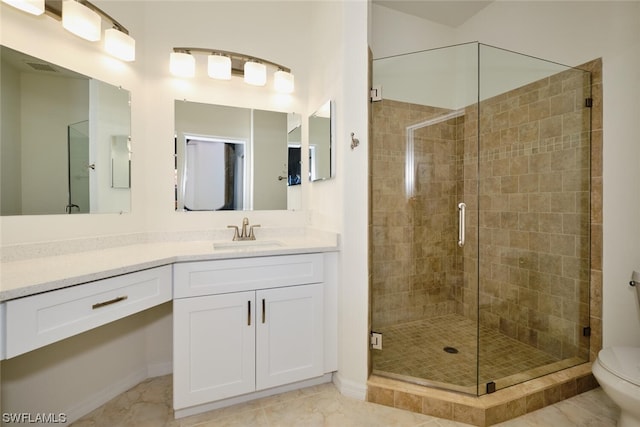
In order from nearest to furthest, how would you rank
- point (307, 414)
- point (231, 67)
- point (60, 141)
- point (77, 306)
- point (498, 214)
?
point (77, 306)
point (60, 141)
point (307, 414)
point (231, 67)
point (498, 214)

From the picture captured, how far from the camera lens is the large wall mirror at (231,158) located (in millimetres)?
1978

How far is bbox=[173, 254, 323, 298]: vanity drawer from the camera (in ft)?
4.78

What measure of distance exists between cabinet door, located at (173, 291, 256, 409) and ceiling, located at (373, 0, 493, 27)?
8.20 feet

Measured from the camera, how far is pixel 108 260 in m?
1.33

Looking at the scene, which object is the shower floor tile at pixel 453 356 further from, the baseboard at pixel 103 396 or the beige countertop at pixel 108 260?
the baseboard at pixel 103 396

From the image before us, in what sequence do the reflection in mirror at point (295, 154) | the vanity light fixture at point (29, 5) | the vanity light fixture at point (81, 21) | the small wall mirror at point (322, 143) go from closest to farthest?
the vanity light fixture at point (29, 5)
the vanity light fixture at point (81, 21)
the small wall mirror at point (322, 143)
the reflection in mirror at point (295, 154)

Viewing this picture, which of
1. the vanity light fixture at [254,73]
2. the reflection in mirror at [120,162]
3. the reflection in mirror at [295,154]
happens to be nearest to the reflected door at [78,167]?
the reflection in mirror at [120,162]

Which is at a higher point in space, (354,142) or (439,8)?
(439,8)

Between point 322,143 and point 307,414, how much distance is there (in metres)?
1.65

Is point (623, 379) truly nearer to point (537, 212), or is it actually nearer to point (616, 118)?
point (537, 212)

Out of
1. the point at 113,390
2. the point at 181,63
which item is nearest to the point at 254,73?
the point at 181,63

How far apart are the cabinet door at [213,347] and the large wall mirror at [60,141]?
0.83 m

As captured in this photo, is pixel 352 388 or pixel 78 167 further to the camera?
pixel 352 388

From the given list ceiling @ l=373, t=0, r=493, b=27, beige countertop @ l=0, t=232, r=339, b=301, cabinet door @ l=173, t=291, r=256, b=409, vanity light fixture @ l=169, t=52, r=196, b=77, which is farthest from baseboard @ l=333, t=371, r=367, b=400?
ceiling @ l=373, t=0, r=493, b=27
